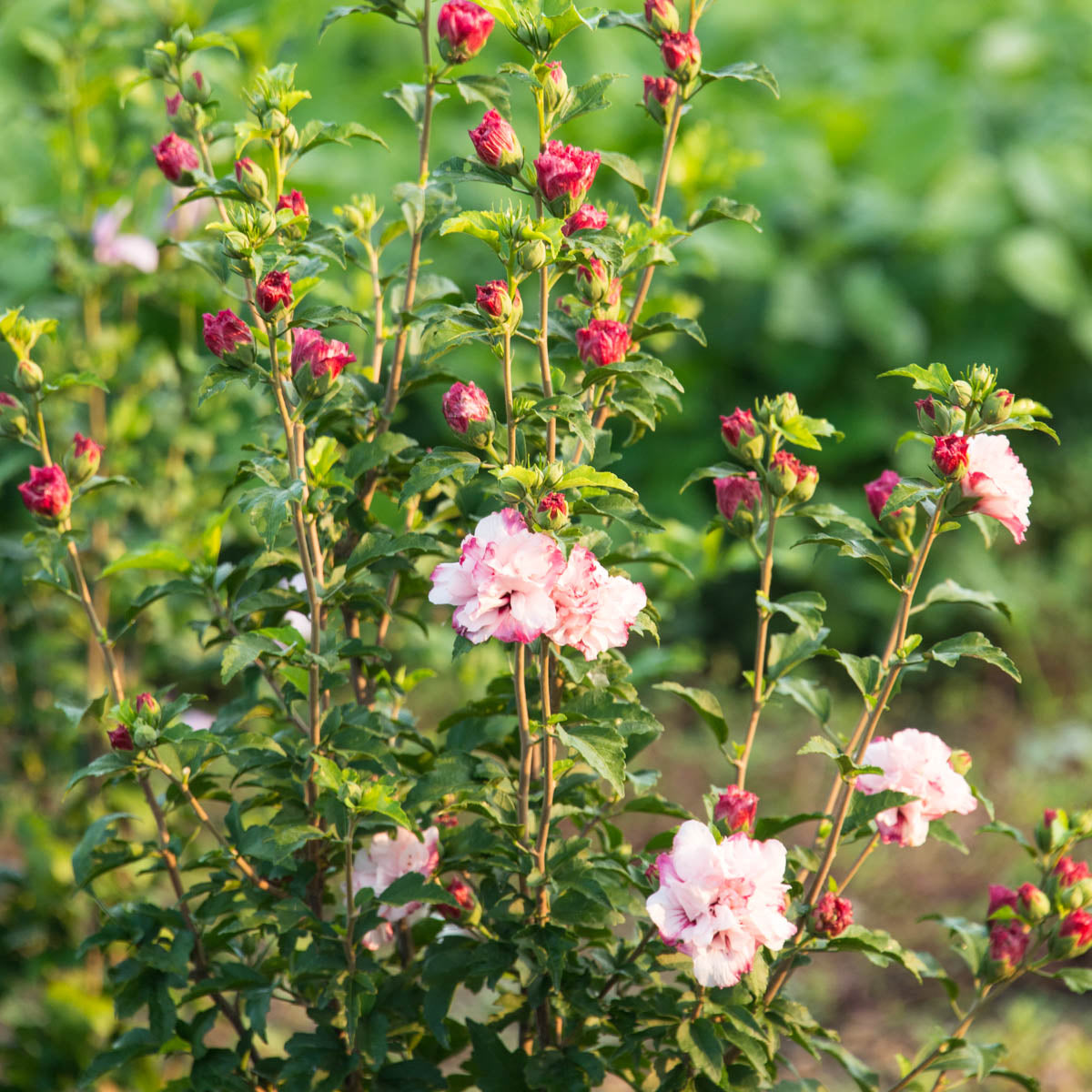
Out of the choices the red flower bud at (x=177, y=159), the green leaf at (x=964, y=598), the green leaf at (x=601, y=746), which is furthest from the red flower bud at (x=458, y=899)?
the red flower bud at (x=177, y=159)

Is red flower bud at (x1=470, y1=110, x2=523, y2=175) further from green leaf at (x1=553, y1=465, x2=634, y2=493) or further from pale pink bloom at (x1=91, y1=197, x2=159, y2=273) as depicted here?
pale pink bloom at (x1=91, y1=197, x2=159, y2=273)

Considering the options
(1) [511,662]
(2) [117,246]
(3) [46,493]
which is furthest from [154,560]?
(2) [117,246]

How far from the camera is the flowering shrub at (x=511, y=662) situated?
1.00 meters

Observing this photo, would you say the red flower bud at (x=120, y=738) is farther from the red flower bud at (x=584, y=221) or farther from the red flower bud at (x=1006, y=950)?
the red flower bud at (x=1006, y=950)

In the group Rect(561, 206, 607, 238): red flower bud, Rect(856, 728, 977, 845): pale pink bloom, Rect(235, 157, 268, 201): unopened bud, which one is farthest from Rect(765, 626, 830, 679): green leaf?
Rect(235, 157, 268, 201): unopened bud

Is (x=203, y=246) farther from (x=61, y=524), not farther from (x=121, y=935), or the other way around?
(x=121, y=935)

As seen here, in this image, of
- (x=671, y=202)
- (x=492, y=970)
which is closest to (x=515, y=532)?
(x=492, y=970)

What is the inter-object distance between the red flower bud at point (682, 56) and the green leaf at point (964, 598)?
1.75 ft

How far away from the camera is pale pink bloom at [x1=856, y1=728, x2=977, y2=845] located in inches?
44.5

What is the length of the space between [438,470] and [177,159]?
1.55ft

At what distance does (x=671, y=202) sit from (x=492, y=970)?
1.29m

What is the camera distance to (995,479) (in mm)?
1020

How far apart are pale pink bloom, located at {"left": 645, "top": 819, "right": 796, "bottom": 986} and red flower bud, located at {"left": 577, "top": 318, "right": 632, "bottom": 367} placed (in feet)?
1.31

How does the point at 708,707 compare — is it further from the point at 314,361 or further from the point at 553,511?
the point at 314,361
